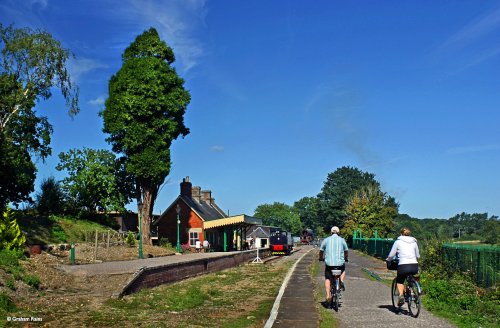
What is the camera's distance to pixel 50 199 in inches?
1585

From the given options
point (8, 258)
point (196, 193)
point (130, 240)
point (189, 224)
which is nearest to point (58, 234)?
point (130, 240)

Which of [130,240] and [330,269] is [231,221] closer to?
[130,240]

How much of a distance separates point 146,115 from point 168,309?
88.9 ft

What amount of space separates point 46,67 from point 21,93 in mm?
2076

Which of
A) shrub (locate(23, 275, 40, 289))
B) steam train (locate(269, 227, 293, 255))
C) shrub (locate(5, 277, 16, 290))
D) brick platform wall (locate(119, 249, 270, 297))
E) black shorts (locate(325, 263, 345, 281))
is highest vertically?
black shorts (locate(325, 263, 345, 281))

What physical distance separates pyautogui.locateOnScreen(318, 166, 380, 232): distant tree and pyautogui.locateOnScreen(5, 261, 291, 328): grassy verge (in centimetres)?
9772

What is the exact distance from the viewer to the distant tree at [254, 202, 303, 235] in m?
175

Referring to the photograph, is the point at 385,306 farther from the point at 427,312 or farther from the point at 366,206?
the point at 366,206

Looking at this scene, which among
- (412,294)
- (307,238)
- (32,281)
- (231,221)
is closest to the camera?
(412,294)

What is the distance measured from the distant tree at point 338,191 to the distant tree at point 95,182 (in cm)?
7584

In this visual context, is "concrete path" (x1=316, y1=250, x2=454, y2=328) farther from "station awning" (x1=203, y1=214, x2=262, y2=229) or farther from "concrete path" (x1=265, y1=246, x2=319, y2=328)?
"station awning" (x1=203, y1=214, x2=262, y2=229)

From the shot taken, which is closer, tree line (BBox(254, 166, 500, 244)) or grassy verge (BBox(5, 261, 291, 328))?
grassy verge (BBox(5, 261, 291, 328))

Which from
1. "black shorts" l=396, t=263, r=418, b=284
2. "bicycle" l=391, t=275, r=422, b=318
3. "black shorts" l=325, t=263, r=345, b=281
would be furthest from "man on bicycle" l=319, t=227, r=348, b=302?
"bicycle" l=391, t=275, r=422, b=318

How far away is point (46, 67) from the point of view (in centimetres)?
2953
